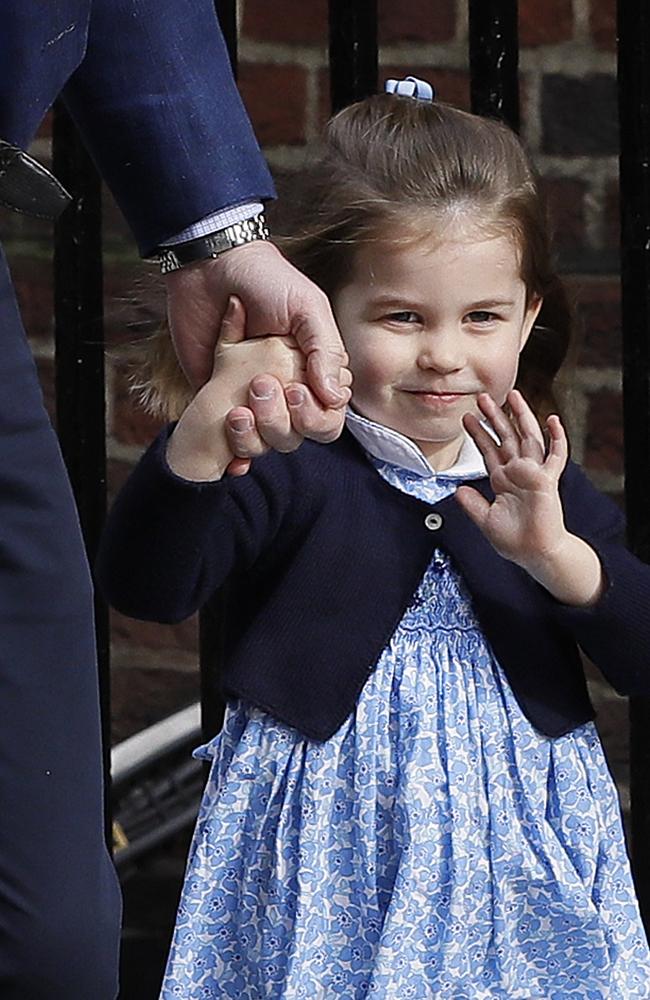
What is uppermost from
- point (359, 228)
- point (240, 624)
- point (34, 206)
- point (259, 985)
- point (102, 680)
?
point (34, 206)

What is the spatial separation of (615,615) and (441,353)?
0.30m

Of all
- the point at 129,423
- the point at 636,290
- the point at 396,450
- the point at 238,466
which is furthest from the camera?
the point at 129,423

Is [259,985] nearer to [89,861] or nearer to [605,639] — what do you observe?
[605,639]

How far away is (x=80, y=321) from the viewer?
2238 millimetres

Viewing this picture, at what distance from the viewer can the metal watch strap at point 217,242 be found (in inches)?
66.8

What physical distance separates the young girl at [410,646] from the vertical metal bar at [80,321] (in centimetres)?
27

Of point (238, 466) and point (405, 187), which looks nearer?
point (238, 466)

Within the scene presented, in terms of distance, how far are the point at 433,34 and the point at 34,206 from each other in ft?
4.91

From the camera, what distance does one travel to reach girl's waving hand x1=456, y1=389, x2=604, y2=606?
1.94 metres

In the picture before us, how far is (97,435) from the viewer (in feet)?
7.42

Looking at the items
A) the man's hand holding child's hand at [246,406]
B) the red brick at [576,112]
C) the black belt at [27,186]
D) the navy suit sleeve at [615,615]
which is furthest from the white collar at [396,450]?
the red brick at [576,112]

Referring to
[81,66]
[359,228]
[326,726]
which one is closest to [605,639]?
[326,726]

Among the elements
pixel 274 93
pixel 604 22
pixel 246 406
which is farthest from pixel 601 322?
pixel 246 406

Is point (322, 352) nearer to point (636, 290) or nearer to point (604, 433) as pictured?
point (636, 290)
